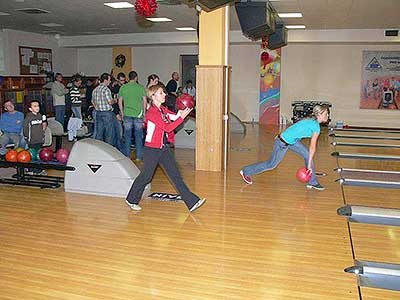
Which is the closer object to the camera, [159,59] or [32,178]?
[32,178]

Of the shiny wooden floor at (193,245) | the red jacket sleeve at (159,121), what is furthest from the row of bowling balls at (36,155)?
the red jacket sleeve at (159,121)

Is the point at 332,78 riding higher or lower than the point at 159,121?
higher

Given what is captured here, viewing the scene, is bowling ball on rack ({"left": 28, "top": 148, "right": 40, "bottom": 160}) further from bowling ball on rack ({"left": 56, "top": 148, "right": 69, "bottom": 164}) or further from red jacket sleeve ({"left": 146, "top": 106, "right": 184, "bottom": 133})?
red jacket sleeve ({"left": 146, "top": 106, "right": 184, "bottom": 133})

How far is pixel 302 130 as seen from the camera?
503 cm

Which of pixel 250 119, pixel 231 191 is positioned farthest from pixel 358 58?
pixel 231 191

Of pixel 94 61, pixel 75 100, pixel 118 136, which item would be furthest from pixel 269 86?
pixel 118 136

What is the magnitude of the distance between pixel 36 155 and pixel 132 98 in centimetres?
158

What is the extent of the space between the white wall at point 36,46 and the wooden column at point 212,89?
23.9 feet

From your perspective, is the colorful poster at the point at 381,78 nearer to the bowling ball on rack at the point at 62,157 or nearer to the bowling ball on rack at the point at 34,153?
the bowling ball on rack at the point at 62,157

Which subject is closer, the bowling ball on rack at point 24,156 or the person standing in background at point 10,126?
the bowling ball on rack at point 24,156

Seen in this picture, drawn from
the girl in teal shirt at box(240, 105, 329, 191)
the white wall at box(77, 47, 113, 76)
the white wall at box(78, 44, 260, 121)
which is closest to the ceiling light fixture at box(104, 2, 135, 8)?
the girl in teal shirt at box(240, 105, 329, 191)

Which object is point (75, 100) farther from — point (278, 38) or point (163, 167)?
point (163, 167)

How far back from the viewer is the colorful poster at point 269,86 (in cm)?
1273

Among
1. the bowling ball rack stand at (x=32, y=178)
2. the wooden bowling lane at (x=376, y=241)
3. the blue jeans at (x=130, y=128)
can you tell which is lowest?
the wooden bowling lane at (x=376, y=241)
